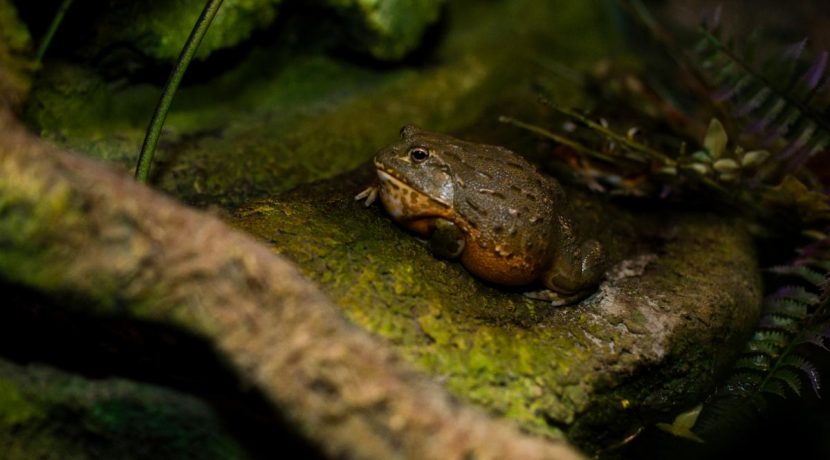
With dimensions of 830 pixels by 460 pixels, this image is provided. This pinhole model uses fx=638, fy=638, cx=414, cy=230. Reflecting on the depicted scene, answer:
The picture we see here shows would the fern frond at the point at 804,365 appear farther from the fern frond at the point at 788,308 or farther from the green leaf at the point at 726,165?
the green leaf at the point at 726,165

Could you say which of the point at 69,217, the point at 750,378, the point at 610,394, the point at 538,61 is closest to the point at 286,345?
the point at 69,217

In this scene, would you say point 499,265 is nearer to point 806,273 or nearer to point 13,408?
point 806,273

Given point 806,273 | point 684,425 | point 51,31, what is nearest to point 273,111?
point 51,31

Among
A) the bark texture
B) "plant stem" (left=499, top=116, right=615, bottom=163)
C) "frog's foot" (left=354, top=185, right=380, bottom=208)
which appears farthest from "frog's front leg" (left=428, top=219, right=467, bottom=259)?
the bark texture

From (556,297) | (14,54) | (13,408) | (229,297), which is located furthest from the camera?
(556,297)

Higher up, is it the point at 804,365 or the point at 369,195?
the point at 804,365

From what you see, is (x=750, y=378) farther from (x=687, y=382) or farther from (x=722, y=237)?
(x=722, y=237)

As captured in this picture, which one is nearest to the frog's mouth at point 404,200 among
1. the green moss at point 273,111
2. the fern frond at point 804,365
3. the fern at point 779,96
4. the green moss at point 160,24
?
the green moss at point 273,111

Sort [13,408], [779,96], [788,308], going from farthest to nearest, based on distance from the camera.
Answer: [779,96], [788,308], [13,408]

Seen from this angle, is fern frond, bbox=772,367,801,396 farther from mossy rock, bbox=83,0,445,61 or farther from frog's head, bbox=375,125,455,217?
mossy rock, bbox=83,0,445,61
